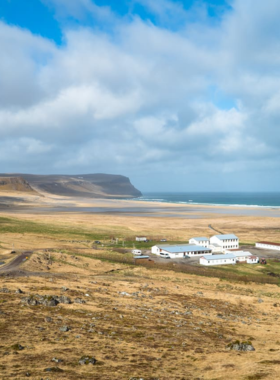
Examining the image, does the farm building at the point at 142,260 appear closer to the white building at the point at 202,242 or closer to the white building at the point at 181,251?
the white building at the point at 181,251

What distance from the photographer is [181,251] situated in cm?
7669

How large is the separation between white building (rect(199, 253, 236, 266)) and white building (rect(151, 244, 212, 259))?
6.48m

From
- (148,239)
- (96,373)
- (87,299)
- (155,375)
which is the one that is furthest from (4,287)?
(148,239)

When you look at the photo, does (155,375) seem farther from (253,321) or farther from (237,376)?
(253,321)

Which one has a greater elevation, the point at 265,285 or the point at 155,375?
the point at 155,375

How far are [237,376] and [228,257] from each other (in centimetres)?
5387

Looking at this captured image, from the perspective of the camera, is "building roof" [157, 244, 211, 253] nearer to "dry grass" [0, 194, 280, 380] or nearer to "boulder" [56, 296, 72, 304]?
"dry grass" [0, 194, 280, 380]

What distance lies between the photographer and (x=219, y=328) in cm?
3225

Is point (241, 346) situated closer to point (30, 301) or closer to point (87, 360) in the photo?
point (87, 360)

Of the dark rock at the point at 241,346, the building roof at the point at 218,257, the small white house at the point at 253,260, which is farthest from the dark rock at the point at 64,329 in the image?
Answer: the small white house at the point at 253,260

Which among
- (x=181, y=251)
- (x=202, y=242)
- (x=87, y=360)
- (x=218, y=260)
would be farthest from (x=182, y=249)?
(x=87, y=360)

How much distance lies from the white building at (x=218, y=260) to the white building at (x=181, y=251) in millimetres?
6479

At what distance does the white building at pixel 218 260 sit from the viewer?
7006cm

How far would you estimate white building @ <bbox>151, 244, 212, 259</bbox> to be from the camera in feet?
248
